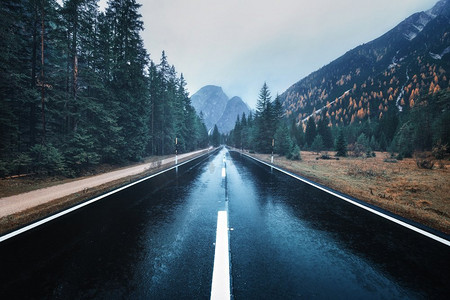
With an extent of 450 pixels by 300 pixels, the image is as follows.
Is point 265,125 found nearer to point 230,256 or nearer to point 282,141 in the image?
point 282,141

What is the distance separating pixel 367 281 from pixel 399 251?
1.24 m

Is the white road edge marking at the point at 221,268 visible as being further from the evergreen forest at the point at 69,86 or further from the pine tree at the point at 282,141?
the pine tree at the point at 282,141

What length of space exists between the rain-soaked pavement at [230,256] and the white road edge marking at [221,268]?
0.20 ft

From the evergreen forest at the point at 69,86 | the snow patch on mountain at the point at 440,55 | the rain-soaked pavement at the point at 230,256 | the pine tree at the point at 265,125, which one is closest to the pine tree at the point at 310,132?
the pine tree at the point at 265,125

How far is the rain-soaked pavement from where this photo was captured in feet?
6.77

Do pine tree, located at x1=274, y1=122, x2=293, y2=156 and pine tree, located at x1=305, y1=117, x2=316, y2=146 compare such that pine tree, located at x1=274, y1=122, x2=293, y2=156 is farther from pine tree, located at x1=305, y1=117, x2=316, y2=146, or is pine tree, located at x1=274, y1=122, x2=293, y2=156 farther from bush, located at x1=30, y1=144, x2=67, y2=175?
pine tree, located at x1=305, y1=117, x2=316, y2=146

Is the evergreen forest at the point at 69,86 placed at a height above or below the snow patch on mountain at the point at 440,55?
below

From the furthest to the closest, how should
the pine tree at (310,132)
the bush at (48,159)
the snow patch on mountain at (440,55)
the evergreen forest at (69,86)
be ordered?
the snow patch on mountain at (440,55) < the pine tree at (310,132) < the evergreen forest at (69,86) < the bush at (48,159)

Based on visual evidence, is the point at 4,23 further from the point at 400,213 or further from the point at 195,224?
the point at 400,213

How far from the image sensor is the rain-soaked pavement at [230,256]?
2.06 metres

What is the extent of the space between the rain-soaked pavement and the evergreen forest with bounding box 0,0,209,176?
1026cm

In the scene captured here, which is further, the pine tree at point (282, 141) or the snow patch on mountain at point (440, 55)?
the snow patch on mountain at point (440, 55)

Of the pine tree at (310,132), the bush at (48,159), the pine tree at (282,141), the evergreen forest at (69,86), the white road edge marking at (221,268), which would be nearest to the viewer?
the white road edge marking at (221,268)

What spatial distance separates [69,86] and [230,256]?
17.1 m
